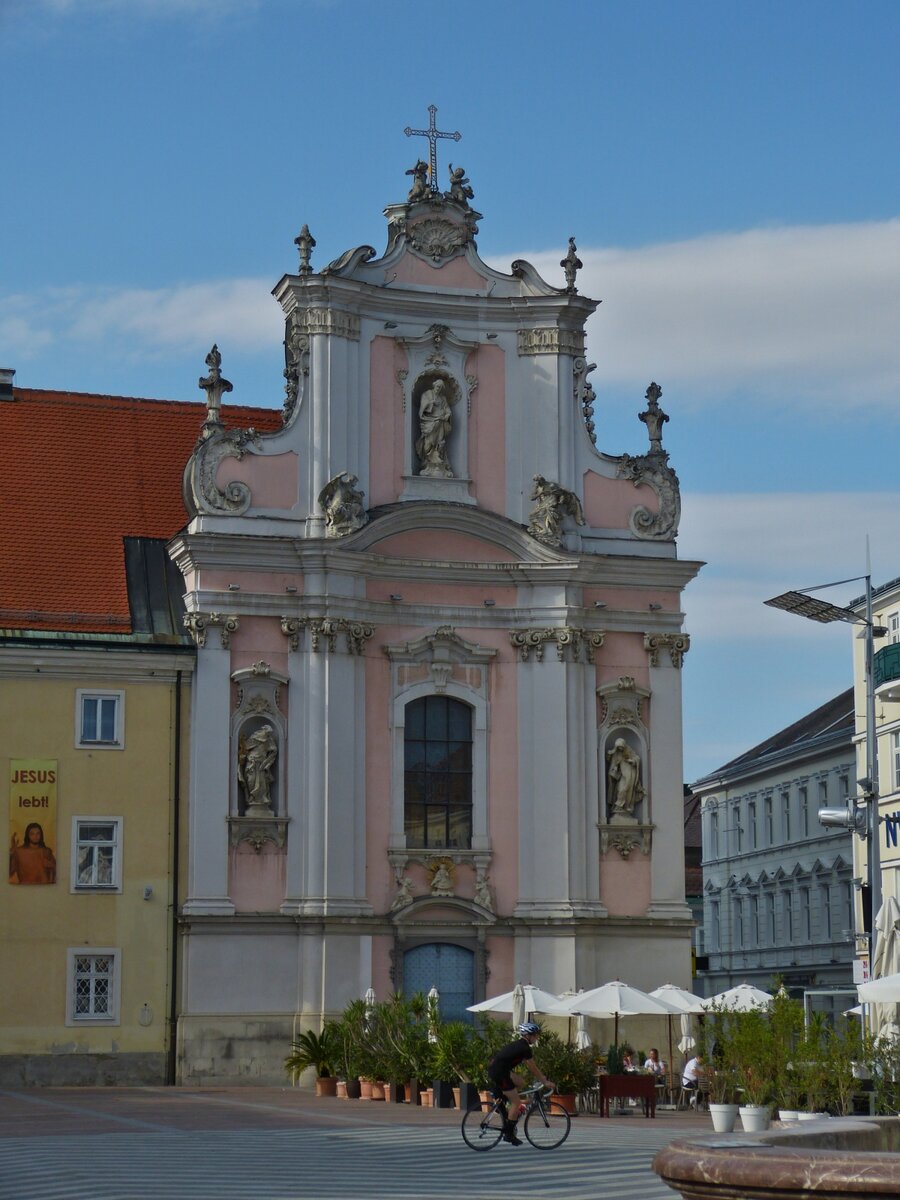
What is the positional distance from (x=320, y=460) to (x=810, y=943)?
34.8 meters

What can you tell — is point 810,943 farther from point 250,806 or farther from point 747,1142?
point 747,1142

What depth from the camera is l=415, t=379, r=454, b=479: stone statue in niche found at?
42.5 m

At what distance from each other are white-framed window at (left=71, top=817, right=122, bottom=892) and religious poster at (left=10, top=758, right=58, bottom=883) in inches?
17.6

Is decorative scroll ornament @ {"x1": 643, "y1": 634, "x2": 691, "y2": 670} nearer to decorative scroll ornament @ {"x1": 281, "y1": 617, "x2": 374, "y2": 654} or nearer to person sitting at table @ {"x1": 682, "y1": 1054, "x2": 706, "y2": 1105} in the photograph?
decorative scroll ornament @ {"x1": 281, "y1": 617, "x2": 374, "y2": 654}

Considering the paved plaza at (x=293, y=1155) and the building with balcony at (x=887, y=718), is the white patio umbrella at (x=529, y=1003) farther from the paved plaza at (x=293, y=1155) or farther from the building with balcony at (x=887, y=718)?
the building with balcony at (x=887, y=718)

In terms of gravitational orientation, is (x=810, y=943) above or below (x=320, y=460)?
below

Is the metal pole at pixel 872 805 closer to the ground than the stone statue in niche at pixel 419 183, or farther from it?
closer to the ground

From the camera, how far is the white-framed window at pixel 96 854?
3981 centimetres

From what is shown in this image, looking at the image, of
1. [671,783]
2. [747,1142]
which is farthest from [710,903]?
[747,1142]

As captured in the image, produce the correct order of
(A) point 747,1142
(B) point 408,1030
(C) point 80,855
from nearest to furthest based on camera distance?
1. (A) point 747,1142
2. (B) point 408,1030
3. (C) point 80,855

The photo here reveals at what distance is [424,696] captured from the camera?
42.1m

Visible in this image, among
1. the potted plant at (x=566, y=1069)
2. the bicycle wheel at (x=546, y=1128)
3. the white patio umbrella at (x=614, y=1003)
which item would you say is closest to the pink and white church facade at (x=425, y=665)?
the white patio umbrella at (x=614, y=1003)

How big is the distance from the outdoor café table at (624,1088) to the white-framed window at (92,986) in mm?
11402

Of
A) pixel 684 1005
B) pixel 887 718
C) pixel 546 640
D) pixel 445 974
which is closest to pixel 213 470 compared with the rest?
pixel 546 640
